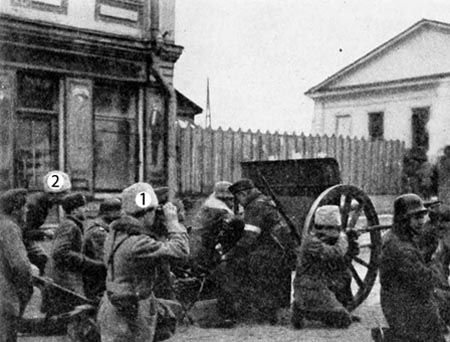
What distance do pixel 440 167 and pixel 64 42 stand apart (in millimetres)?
7694

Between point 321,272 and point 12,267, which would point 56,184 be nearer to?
point 12,267

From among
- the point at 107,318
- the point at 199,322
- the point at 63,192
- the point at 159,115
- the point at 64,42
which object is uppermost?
the point at 64,42

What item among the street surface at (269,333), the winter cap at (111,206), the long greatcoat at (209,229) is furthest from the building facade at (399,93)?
the winter cap at (111,206)

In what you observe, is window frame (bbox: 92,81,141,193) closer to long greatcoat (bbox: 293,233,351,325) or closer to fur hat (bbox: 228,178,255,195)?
fur hat (bbox: 228,178,255,195)

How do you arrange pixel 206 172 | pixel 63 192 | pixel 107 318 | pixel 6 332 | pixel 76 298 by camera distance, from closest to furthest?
1. pixel 107 318
2. pixel 6 332
3. pixel 76 298
4. pixel 63 192
5. pixel 206 172

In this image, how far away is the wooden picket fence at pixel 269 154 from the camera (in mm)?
13766

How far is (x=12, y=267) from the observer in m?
5.48

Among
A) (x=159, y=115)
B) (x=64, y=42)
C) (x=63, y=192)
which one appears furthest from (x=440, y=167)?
(x=63, y=192)

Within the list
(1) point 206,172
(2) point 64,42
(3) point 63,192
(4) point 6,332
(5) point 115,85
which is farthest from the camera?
(1) point 206,172

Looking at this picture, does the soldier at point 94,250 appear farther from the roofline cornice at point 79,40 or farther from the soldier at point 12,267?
the roofline cornice at point 79,40

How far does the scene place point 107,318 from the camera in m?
4.60

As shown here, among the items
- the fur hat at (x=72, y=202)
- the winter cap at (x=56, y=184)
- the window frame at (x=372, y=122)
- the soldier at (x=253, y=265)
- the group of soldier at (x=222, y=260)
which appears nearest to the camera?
the group of soldier at (x=222, y=260)

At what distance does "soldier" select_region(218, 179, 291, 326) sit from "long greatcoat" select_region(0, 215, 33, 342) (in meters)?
2.48

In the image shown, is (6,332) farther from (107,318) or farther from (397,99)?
(397,99)
